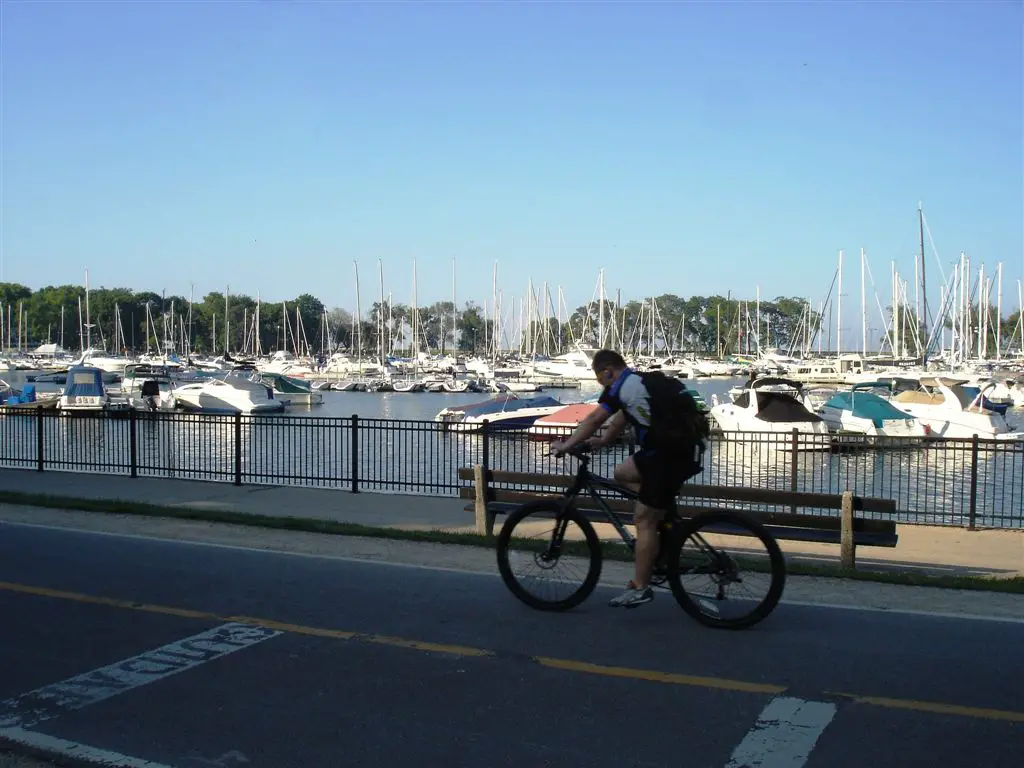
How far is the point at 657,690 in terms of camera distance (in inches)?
243

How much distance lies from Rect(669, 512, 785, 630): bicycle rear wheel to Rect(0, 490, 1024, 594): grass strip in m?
2.52

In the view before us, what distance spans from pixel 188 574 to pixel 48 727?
429cm

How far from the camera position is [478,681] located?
6.39 metres

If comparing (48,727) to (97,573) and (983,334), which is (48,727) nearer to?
(97,573)

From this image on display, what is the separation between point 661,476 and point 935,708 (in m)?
2.38

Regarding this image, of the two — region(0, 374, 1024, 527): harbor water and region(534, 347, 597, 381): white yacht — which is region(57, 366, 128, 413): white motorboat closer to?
region(0, 374, 1024, 527): harbor water

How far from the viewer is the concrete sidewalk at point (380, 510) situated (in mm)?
12445

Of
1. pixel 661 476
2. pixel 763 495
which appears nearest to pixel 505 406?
pixel 763 495

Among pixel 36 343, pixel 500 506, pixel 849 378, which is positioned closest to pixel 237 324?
pixel 36 343

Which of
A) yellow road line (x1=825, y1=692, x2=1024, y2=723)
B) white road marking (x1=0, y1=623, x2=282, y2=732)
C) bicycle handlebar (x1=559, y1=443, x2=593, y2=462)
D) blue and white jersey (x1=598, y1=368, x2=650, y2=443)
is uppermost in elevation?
blue and white jersey (x1=598, y1=368, x2=650, y2=443)

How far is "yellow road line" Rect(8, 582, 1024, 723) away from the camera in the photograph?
5.81m

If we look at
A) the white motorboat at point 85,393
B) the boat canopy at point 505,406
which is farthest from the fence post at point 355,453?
the white motorboat at point 85,393

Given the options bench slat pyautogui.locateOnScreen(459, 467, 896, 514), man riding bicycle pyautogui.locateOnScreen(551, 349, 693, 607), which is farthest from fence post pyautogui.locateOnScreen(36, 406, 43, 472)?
man riding bicycle pyautogui.locateOnScreen(551, 349, 693, 607)

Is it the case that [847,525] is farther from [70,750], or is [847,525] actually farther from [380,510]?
[380,510]
